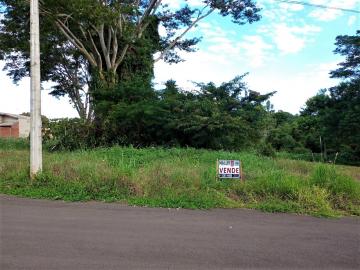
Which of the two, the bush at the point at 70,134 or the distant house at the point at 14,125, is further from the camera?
the distant house at the point at 14,125

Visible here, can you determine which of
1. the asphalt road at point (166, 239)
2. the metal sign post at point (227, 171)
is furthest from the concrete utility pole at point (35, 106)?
the metal sign post at point (227, 171)

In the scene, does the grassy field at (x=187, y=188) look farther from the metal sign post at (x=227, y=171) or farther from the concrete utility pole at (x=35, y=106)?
the concrete utility pole at (x=35, y=106)

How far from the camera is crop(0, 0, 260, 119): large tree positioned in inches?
747

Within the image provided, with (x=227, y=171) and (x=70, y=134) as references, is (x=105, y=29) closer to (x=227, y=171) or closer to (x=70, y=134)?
(x=70, y=134)

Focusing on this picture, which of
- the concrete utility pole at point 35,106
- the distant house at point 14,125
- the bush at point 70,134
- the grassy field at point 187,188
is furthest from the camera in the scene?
the distant house at point 14,125

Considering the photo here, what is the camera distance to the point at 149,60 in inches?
972

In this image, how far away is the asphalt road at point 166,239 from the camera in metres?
4.84

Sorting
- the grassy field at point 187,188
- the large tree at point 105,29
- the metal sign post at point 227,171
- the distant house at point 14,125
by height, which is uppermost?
the large tree at point 105,29

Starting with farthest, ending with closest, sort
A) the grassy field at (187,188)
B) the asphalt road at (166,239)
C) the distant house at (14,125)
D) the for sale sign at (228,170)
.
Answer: the distant house at (14,125)
the for sale sign at (228,170)
the grassy field at (187,188)
the asphalt road at (166,239)

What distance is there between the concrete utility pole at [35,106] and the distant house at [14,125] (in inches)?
2125

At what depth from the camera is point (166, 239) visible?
18.8 ft

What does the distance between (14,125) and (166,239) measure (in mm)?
63415

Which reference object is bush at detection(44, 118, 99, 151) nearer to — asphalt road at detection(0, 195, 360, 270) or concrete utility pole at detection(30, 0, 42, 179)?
concrete utility pole at detection(30, 0, 42, 179)

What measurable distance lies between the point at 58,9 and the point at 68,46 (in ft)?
40.5
